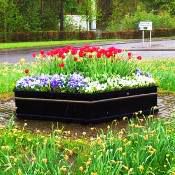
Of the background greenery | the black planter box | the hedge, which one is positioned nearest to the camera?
the black planter box

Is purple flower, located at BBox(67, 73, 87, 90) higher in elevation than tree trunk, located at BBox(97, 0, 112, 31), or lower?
higher

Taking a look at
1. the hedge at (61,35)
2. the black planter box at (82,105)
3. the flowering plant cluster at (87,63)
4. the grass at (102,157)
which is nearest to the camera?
the grass at (102,157)

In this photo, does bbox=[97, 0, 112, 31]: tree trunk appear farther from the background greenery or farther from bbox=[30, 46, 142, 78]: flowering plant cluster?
bbox=[30, 46, 142, 78]: flowering plant cluster

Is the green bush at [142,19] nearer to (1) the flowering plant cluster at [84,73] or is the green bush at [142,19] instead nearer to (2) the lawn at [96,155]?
(1) the flowering plant cluster at [84,73]

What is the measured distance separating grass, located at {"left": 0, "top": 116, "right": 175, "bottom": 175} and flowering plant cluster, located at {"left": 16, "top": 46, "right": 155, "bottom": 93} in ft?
6.85

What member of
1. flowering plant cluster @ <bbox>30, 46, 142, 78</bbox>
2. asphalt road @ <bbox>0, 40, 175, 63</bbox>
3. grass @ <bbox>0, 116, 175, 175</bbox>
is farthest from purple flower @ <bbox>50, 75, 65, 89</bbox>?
asphalt road @ <bbox>0, 40, 175, 63</bbox>

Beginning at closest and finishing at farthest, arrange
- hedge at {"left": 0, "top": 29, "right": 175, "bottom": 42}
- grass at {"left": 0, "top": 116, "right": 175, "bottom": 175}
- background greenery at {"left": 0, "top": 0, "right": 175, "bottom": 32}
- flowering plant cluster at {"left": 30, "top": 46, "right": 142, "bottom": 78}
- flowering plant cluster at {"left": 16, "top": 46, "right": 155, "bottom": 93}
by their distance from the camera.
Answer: grass at {"left": 0, "top": 116, "right": 175, "bottom": 175}
flowering plant cluster at {"left": 16, "top": 46, "right": 155, "bottom": 93}
flowering plant cluster at {"left": 30, "top": 46, "right": 142, "bottom": 78}
hedge at {"left": 0, "top": 29, "right": 175, "bottom": 42}
background greenery at {"left": 0, "top": 0, "right": 175, "bottom": 32}

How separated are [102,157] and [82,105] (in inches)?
113

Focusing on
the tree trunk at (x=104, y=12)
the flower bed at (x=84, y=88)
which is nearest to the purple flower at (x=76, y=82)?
the flower bed at (x=84, y=88)

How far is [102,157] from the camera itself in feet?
21.3

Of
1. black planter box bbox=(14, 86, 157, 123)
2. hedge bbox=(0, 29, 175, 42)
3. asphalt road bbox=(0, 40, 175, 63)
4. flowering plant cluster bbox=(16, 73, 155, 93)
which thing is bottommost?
hedge bbox=(0, 29, 175, 42)

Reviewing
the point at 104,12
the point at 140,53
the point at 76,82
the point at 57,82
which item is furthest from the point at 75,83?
the point at 104,12

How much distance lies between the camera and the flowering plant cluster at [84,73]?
381 inches

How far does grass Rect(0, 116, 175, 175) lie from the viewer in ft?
19.8
